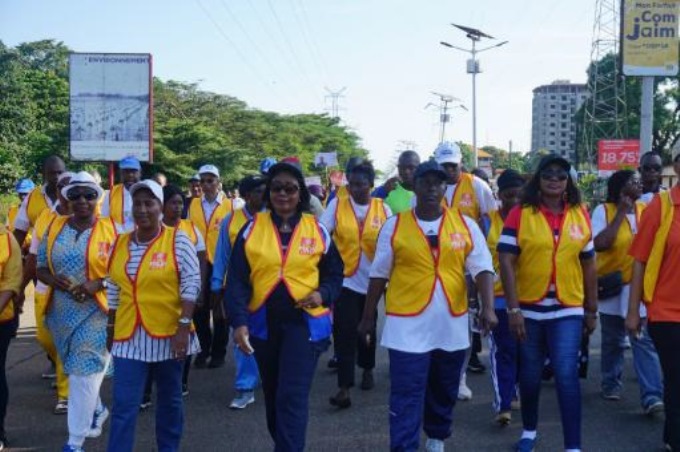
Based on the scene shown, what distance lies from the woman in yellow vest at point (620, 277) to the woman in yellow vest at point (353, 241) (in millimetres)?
1842

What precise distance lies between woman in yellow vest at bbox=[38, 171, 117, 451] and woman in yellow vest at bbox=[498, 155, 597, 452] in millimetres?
2716

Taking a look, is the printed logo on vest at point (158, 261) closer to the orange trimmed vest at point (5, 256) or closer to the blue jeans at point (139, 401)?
the blue jeans at point (139, 401)

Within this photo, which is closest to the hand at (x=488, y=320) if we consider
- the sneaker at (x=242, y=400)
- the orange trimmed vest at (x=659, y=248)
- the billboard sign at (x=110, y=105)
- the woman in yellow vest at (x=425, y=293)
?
the woman in yellow vest at (x=425, y=293)

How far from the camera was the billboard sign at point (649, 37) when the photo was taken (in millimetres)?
17219

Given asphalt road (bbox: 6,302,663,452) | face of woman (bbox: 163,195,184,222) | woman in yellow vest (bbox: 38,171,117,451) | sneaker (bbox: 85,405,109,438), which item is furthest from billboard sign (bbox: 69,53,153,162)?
woman in yellow vest (bbox: 38,171,117,451)

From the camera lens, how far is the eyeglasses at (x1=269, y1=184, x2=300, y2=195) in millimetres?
4617

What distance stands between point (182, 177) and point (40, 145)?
582cm

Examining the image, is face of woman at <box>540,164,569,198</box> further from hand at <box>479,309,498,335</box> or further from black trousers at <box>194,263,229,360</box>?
black trousers at <box>194,263,229,360</box>

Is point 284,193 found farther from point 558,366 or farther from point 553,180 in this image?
point 558,366

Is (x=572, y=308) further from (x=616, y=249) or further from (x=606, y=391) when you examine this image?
(x=606, y=391)

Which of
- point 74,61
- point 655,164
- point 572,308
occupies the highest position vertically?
point 74,61

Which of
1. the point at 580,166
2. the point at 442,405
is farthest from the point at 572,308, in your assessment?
the point at 580,166

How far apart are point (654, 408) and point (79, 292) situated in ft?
A: 14.4

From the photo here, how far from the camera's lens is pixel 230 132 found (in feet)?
139
